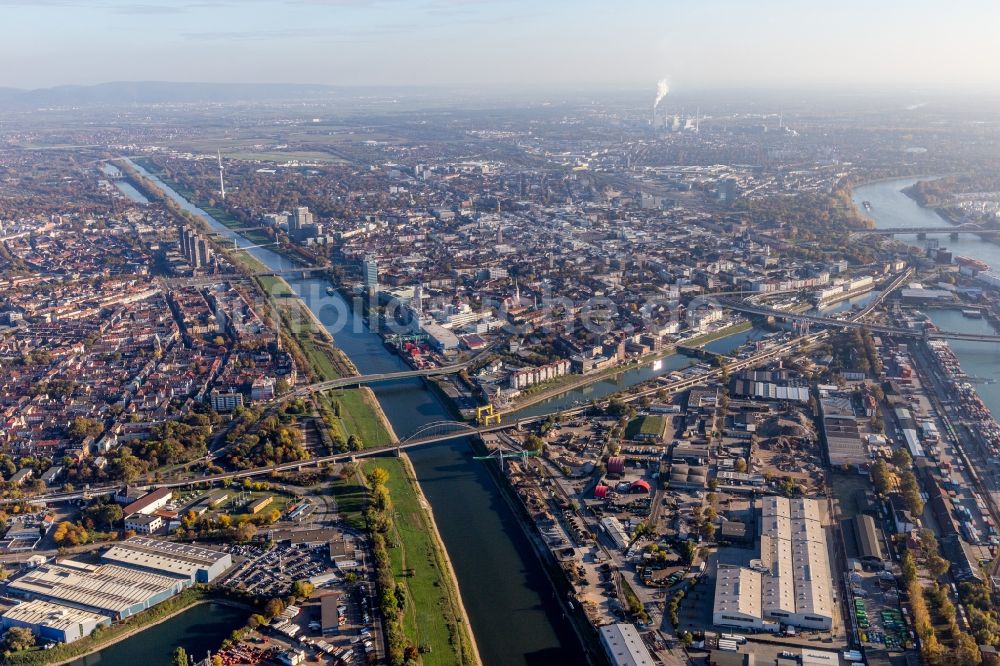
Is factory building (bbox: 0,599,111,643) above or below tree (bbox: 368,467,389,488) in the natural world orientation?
below

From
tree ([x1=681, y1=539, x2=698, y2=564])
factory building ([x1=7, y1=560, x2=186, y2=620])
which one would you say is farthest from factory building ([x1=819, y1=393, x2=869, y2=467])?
factory building ([x1=7, y1=560, x2=186, y2=620])

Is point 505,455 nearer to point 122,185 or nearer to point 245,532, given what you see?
point 245,532

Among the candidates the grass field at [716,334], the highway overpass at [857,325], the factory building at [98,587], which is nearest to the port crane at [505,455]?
the factory building at [98,587]

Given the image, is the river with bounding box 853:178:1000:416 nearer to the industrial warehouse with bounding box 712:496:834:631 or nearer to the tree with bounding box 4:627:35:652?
the industrial warehouse with bounding box 712:496:834:631

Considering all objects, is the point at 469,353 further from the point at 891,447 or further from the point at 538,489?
the point at 891,447

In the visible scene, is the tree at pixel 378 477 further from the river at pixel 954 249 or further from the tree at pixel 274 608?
the river at pixel 954 249
